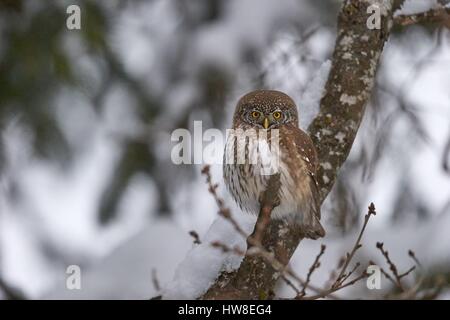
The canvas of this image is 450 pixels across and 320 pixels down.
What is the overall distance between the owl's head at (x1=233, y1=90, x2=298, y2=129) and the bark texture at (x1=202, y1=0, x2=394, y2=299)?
173mm

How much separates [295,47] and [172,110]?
4.29 ft

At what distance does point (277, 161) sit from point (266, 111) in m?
0.28

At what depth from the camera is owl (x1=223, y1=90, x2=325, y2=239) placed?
3689 mm

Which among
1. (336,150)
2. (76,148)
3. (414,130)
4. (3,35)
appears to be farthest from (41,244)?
(336,150)

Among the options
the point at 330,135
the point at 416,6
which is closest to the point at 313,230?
the point at 330,135

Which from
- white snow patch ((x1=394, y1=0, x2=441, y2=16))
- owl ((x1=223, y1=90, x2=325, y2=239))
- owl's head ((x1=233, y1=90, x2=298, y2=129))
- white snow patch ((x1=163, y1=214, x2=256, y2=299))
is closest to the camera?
white snow patch ((x1=163, y1=214, x2=256, y2=299))

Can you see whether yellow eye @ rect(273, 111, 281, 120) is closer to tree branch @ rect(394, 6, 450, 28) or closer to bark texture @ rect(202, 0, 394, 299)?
bark texture @ rect(202, 0, 394, 299)

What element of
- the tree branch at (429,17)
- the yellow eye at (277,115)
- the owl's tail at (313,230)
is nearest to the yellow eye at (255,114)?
the yellow eye at (277,115)

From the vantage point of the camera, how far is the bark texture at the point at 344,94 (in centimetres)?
375

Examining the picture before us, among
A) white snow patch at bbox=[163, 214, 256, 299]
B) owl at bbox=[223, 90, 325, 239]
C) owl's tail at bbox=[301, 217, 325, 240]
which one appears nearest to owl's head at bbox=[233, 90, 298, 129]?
owl at bbox=[223, 90, 325, 239]

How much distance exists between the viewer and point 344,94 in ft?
12.9

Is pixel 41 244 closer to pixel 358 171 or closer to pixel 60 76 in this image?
pixel 60 76

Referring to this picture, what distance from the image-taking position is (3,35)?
17.4ft

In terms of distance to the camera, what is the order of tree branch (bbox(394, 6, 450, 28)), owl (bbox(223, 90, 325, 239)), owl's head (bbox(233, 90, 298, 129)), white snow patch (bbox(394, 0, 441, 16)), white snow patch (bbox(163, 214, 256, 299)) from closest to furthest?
1. white snow patch (bbox(163, 214, 256, 299))
2. owl (bbox(223, 90, 325, 239))
3. owl's head (bbox(233, 90, 298, 129))
4. tree branch (bbox(394, 6, 450, 28))
5. white snow patch (bbox(394, 0, 441, 16))
